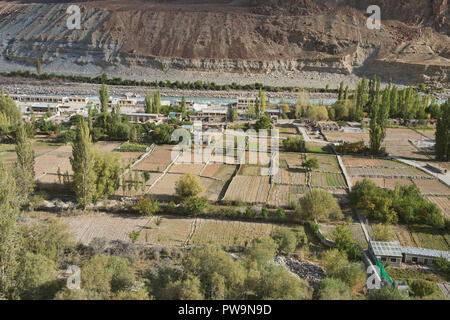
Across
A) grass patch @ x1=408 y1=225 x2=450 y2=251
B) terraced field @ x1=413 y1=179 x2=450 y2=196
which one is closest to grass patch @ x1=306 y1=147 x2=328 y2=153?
terraced field @ x1=413 y1=179 x2=450 y2=196

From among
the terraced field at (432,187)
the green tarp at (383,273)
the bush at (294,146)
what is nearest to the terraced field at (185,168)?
the bush at (294,146)

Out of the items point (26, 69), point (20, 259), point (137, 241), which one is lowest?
point (137, 241)

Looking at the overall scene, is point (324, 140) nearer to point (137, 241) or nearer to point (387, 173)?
point (387, 173)

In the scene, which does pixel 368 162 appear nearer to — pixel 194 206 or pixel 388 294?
pixel 194 206

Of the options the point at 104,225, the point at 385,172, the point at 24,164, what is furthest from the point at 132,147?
the point at 385,172

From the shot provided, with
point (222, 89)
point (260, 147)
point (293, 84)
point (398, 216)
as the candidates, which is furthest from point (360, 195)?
point (293, 84)
